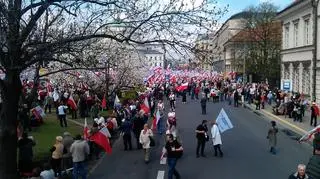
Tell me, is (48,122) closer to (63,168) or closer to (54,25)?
(63,168)

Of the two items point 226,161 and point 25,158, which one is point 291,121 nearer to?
point 226,161

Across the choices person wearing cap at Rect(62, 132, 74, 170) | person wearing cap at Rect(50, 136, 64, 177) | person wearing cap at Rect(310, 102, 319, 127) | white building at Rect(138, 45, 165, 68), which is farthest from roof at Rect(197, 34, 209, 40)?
person wearing cap at Rect(310, 102, 319, 127)

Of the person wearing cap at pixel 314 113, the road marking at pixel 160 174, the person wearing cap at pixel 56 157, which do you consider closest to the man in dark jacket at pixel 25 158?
the person wearing cap at pixel 56 157

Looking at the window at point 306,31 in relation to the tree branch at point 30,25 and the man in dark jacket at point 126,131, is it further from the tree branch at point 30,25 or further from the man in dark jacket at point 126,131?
the tree branch at point 30,25

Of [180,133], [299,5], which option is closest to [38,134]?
[180,133]

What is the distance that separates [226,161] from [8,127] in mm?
9360

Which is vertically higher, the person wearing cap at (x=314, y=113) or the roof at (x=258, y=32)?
the roof at (x=258, y=32)

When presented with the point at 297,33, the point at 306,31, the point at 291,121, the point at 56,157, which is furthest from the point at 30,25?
the point at 297,33

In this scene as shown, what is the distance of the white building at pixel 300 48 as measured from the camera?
45.0m

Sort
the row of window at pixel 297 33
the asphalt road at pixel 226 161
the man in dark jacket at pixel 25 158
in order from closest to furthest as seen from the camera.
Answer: the man in dark jacket at pixel 25 158
the asphalt road at pixel 226 161
the row of window at pixel 297 33

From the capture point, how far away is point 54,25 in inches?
627

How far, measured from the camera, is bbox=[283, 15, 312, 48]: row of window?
47.5 m

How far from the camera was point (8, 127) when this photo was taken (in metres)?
14.1

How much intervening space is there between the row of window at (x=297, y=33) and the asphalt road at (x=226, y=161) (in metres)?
20.3
